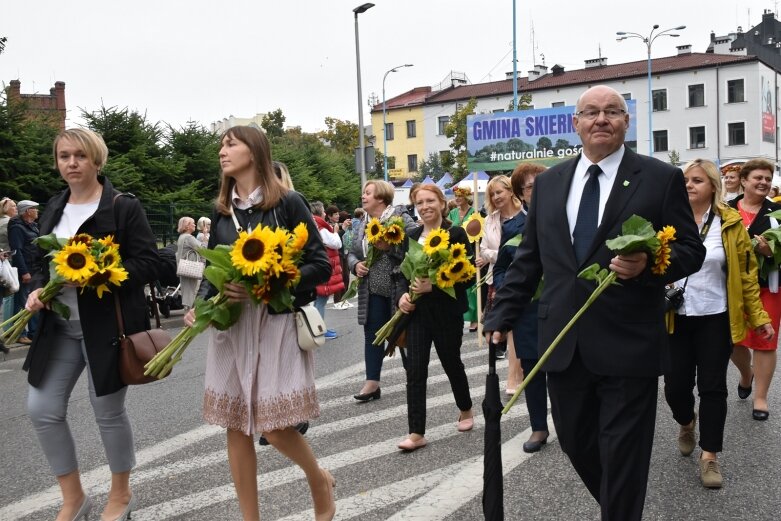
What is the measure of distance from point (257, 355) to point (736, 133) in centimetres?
6500

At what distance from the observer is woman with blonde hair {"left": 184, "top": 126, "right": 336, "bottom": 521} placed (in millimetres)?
3926

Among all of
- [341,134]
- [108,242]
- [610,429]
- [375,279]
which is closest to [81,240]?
[108,242]

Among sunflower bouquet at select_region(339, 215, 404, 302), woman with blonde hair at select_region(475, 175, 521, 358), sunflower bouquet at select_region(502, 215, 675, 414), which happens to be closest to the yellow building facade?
woman with blonde hair at select_region(475, 175, 521, 358)

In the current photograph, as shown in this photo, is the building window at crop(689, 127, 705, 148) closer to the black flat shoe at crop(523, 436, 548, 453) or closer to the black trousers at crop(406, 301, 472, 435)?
the black trousers at crop(406, 301, 472, 435)

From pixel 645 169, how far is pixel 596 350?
2.54 ft

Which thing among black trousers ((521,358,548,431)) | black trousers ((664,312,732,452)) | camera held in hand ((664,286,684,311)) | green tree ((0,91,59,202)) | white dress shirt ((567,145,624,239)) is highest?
green tree ((0,91,59,202))

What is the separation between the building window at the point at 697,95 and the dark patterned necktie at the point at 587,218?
214 feet

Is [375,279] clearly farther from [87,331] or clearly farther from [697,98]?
[697,98]

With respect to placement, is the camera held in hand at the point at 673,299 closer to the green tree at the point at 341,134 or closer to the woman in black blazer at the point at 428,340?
the woman in black blazer at the point at 428,340

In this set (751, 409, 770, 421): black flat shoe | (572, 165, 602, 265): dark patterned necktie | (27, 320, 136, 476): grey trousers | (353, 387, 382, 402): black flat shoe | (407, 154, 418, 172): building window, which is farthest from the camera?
(407, 154, 418, 172): building window

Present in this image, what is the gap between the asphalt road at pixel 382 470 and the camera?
Answer: 15.1 feet

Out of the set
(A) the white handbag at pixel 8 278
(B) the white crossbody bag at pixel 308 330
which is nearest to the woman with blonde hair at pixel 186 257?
(A) the white handbag at pixel 8 278

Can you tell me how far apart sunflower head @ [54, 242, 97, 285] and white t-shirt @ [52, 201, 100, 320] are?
30 centimetres

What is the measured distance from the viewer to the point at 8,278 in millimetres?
11781
